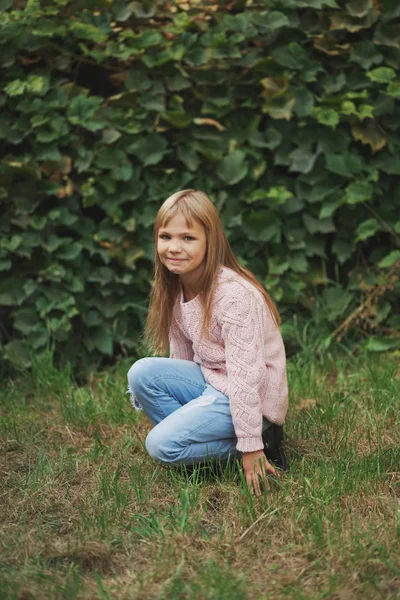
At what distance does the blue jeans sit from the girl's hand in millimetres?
129

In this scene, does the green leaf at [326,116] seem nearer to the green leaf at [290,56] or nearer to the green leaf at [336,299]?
the green leaf at [290,56]

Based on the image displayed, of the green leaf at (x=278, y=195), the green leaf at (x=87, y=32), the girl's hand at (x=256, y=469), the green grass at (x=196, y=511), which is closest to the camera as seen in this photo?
the green grass at (x=196, y=511)

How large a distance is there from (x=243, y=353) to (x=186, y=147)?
1610mm

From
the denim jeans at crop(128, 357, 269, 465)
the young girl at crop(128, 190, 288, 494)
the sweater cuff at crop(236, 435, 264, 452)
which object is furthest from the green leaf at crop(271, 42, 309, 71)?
the sweater cuff at crop(236, 435, 264, 452)

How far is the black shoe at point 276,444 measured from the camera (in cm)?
259

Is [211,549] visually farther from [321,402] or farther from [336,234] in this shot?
[336,234]

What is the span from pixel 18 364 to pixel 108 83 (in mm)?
1339

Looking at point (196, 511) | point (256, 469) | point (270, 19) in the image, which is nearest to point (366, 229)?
point (270, 19)

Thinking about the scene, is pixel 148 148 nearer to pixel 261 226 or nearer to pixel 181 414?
pixel 261 226

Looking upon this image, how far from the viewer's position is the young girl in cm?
244

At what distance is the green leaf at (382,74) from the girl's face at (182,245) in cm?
150

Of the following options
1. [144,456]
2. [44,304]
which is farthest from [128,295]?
[144,456]

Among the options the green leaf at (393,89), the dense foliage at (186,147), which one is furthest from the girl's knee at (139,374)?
the green leaf at (393,89)

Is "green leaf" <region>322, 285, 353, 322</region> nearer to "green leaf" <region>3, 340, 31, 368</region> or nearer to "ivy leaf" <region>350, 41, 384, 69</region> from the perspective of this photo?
"ivy leaf" <region>350, 41, 384, 69</region>
